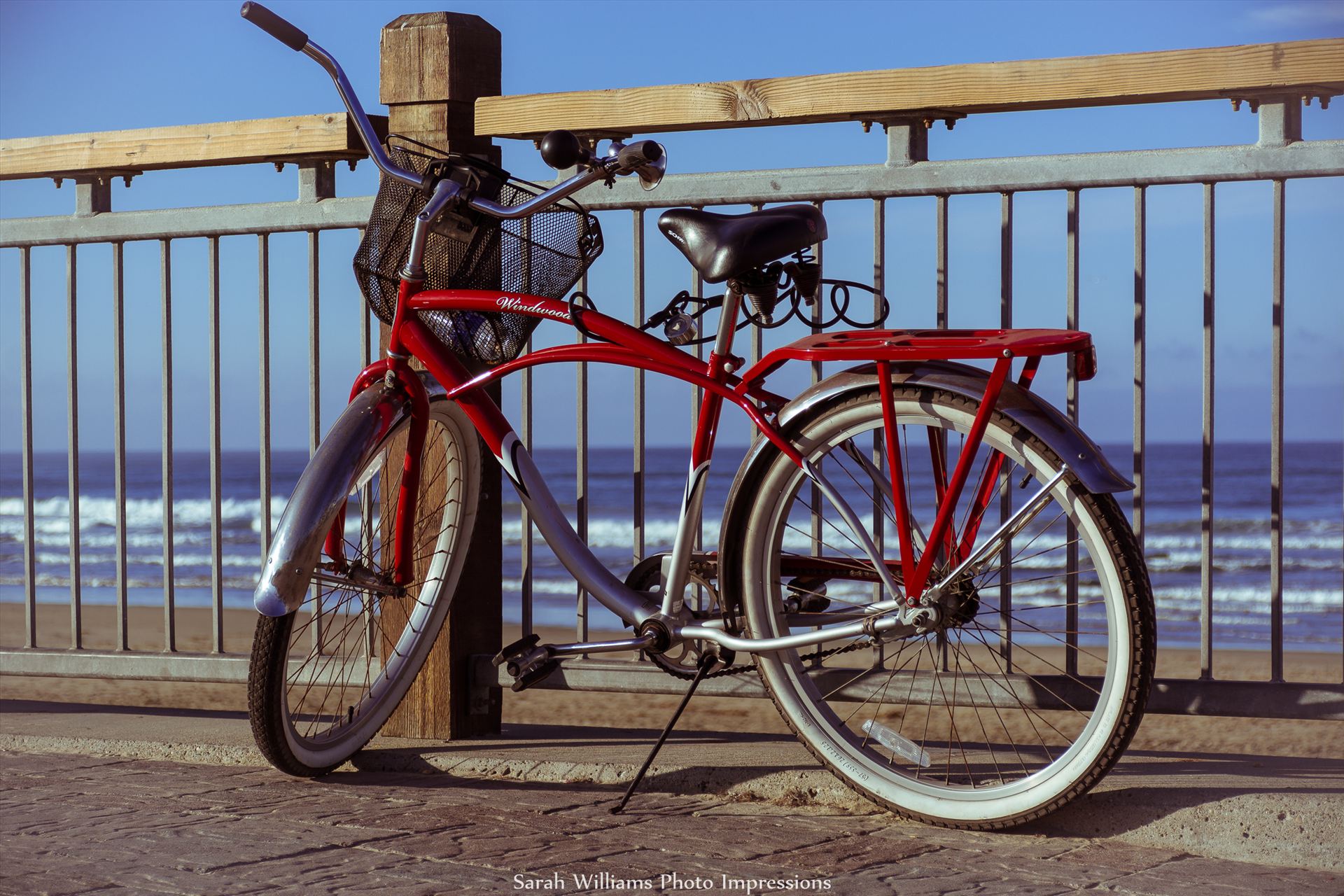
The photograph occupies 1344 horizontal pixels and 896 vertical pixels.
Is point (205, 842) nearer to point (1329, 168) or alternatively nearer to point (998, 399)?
point (998, 399)

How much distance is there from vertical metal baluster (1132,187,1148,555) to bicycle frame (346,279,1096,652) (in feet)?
1.52

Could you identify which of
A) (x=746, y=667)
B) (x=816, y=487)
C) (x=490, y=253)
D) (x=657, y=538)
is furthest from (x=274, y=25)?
(x=657, y=538)

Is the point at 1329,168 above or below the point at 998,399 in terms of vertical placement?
above

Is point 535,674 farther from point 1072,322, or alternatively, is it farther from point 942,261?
point 1072,322

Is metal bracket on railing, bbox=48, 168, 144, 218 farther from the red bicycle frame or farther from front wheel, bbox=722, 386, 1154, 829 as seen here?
front wheel, bbox=722, 386, 1154, 829

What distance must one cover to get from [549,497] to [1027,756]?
4.07ft

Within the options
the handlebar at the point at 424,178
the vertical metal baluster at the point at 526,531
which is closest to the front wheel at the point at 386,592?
the vertical metal baluster at the point at 526,531

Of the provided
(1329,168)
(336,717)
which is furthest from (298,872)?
(1329,168)

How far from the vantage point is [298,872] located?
7.51 feet

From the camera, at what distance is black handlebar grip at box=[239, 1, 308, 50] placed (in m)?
2.78

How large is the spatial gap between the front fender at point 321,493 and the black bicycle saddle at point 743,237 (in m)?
0.80

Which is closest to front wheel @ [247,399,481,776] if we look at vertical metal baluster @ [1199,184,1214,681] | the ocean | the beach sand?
the beach sand

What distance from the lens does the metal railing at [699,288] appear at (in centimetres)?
272

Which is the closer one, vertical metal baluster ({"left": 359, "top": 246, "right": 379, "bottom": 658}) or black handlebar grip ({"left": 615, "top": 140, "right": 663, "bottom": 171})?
black handlebar grip ({"left": 615, "top": 140, "right": 663, "bottom": 171})
